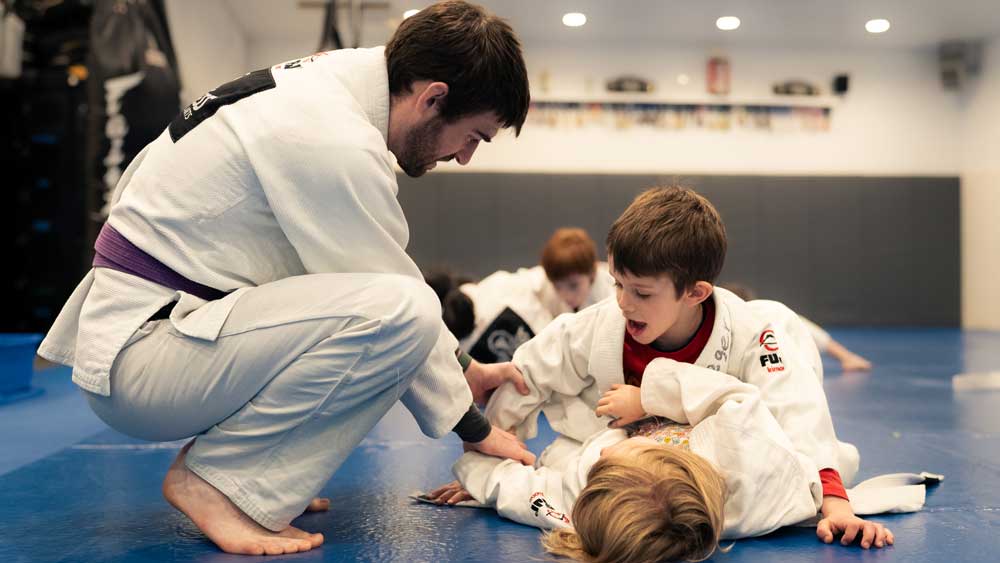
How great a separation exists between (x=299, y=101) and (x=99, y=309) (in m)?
0.58

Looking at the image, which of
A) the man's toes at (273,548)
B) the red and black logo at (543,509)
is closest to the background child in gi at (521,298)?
the red and black logo at (543,509)

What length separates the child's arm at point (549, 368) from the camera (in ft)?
7.30

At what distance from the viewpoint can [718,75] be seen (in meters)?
10.8

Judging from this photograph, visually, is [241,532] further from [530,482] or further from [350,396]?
[530,482]

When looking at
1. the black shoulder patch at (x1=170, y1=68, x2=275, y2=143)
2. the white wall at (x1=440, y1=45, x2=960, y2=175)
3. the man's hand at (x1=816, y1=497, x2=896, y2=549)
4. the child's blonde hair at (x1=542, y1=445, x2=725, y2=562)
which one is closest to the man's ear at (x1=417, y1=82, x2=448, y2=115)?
the black shoulder patch at (x1=170, y1=68, x2=275, y2=143)

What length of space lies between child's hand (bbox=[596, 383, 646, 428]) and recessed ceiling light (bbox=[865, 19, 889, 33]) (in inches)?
362

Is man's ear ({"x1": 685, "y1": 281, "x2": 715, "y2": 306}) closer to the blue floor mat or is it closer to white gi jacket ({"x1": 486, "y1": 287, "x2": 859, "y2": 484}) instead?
white gi jacket ({"x1": 486, "y1": 287, "x2": 859, "y2": 484})

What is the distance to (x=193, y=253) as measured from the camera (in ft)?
5.82

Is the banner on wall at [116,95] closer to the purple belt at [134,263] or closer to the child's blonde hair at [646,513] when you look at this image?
the purple belt at [134,263]

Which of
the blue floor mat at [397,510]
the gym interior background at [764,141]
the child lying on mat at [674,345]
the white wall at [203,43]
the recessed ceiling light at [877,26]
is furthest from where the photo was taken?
the gym interior background at [764,141]

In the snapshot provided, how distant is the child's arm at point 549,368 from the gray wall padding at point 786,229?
26.6ft

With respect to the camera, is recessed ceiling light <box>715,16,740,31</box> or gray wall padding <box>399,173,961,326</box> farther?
gray wall padding <box>399,173,961,326</box>

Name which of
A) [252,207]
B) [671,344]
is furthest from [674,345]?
[252,207]

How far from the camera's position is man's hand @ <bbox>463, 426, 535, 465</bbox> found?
6.86ft
